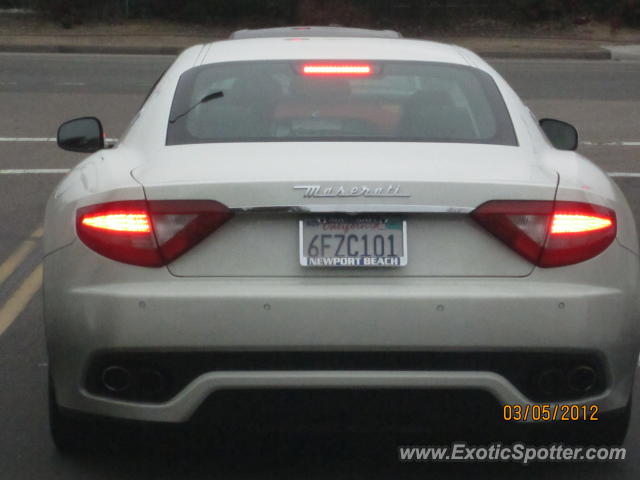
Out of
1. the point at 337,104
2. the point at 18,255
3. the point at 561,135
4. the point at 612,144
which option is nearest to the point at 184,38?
the point at 612,144

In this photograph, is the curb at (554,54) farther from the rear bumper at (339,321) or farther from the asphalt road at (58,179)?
the rear bumper at (339,321)

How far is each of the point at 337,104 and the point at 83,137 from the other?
4.77 ft

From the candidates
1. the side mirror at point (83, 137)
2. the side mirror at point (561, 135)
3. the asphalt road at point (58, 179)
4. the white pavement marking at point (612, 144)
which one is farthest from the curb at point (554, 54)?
the side mirror at point (83, 137)

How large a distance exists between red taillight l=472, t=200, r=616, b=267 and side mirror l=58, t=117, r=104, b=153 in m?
2.49

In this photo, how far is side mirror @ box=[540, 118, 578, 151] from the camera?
6.32 metres

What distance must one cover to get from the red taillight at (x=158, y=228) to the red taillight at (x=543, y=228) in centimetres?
84

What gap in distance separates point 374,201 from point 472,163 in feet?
1.54

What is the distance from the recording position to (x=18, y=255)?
30.1 ft

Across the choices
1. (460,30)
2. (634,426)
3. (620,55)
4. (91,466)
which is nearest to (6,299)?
(91,466)

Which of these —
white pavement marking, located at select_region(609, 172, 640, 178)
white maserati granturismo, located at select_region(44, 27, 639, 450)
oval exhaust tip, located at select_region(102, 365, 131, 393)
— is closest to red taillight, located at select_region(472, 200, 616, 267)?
white maserati granturismo, located at select_region(44, 27, 639, 450)

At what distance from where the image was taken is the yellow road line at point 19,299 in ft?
24.3

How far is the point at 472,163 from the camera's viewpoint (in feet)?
14.9

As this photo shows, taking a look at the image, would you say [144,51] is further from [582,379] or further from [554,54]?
[582,379]

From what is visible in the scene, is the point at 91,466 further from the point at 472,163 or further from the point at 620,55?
the point at 620,55
